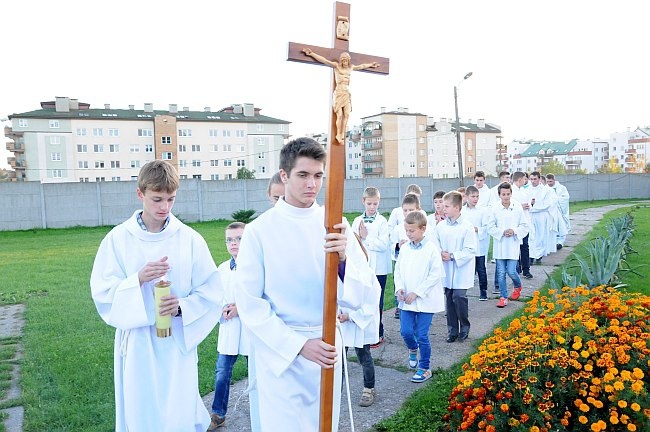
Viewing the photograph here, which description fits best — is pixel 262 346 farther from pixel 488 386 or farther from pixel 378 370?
pixel 378 370

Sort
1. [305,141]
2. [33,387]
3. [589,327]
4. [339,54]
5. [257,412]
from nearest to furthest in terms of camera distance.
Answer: [339,54], [305,141], [257,412], [589,327], [33,387]

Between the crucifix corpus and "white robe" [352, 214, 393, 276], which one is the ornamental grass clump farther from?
"white robe" [352, 214, 393, 276]

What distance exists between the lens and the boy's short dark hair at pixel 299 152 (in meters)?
2.83

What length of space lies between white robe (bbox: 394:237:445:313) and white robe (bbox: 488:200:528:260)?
3471 mm

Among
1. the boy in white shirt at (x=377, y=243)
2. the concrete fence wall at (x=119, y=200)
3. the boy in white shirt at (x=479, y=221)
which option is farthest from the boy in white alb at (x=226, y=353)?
the concrete fence wall at (x=119, y=200)

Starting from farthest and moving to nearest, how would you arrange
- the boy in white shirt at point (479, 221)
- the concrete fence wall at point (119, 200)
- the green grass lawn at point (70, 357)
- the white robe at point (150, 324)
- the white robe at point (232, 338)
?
the concrete fence wall at point (119, 200) → the boy in white shirt at point (479, 221) → the green grass lawn at point (70, 357) → the white robe at point (232, 338) → the white robe at point (150, 324)

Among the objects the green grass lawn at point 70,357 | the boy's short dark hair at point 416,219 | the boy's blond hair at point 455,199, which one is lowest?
the green grass lawn at point 70,357

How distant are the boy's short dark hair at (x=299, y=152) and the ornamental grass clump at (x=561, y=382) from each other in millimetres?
1923

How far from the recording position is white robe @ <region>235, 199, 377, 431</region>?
113 inches

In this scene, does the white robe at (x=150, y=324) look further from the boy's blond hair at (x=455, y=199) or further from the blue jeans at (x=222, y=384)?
the boy's blond hair at (x=455, y=199)

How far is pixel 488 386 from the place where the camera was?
3695 mm

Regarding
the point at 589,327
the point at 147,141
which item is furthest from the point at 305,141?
the point at 147,141

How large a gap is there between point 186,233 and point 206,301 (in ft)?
1.50

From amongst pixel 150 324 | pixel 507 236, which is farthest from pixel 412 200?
pixel 150 324
